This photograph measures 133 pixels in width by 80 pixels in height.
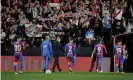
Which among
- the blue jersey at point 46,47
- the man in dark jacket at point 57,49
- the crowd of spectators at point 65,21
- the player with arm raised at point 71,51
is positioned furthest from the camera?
the crowd of spectators at point 65,21

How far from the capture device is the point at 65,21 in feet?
93.9

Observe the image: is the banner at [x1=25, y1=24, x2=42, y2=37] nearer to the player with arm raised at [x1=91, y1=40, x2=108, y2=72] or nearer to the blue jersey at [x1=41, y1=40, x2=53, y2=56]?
the blue jersey at [x1=41, y1=40, x2=53, y2=56]

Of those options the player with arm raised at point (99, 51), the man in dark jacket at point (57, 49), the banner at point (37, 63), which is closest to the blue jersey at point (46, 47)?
the man in dark jacket at point (57, 49)

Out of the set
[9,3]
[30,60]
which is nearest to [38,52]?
[30,60]

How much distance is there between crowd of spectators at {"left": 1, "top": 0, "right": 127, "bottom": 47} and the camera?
28.1 m

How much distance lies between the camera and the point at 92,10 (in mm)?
29141

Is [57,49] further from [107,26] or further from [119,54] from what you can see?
[107,26]

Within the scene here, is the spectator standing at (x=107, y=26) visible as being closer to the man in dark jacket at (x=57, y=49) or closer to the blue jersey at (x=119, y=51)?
the blue jersey at (x=119, y=51)

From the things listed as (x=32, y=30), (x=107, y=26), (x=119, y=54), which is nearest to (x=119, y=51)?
(x=119, y=54)

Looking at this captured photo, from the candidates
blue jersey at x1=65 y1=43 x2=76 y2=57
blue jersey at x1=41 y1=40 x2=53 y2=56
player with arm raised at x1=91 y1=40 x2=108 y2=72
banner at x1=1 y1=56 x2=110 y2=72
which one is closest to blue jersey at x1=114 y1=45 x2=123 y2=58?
player with arm raised at x1=91 y1=40 x2=108 y2=72

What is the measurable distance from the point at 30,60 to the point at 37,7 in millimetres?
3884

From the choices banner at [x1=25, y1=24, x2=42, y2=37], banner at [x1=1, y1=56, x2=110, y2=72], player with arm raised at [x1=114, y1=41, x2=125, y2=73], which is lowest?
banner at [x1=1, y1=56, x2=110, y2=72]

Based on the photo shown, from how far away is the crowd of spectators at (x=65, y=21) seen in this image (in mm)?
28062

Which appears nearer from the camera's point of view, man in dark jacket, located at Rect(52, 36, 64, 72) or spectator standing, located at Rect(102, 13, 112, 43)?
man in dark jacket, located at Rect(52, 36, 64, 72)
